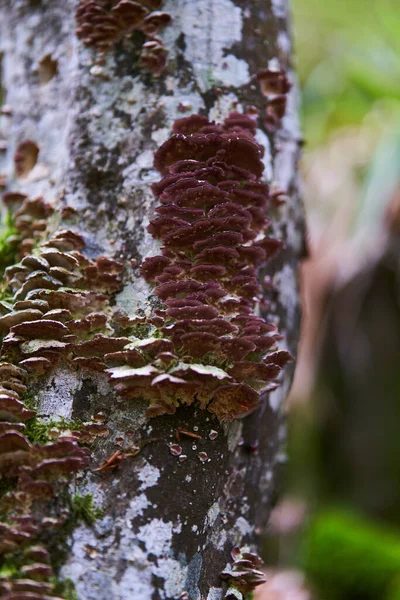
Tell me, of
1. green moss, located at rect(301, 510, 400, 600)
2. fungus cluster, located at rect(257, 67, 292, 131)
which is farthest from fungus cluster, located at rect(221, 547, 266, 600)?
green moss, located at rect(301, 510, 400, 600)

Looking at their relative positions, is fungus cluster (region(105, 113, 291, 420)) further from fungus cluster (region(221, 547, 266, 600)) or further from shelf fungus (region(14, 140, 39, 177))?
shelf fungus (region(14, 140, 39, 177))

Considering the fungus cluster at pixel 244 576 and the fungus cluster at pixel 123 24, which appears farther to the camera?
the fungus cluster at pixel 123 24

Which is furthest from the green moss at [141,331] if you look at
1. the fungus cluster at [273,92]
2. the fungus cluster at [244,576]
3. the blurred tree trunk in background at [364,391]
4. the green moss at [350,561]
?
the blurred tree trunk in background at [364,391]

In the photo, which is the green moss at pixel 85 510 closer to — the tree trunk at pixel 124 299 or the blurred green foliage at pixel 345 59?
the tree trunk at pixel 124 299

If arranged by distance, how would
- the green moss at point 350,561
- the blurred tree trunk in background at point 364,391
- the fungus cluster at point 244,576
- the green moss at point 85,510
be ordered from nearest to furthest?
the green moss at point 85,510
the fungus cluster at point 244,576
the green moss at point 350,561
the blurred tree trunk in background at point 364,391

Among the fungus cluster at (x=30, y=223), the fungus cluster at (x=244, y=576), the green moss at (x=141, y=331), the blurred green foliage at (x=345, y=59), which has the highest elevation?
the blurred green foliage at (x=345, y=59)

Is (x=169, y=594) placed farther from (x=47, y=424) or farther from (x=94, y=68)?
(x=94, y=68)

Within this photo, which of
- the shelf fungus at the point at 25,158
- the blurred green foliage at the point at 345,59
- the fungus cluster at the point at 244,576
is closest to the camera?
the fungus cluster at the point at 244,576
